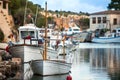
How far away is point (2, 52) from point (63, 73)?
7.53 metres

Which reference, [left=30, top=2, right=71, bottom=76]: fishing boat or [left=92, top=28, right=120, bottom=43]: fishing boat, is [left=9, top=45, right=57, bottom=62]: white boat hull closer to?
[left=30, top=2, right=71, bottom=76]: fishing boat

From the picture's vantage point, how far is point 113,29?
140 metres

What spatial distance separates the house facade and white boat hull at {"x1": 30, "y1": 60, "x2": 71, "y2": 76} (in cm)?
10353

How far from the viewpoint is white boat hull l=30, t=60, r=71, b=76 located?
37.6 meters

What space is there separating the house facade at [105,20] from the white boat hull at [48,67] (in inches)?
4076

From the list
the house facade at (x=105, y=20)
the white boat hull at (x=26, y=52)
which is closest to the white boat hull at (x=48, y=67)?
the white boat hull at (x=26, y=52)

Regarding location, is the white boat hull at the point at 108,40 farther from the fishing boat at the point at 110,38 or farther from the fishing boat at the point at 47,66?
the fishing boat at the point at 47,66

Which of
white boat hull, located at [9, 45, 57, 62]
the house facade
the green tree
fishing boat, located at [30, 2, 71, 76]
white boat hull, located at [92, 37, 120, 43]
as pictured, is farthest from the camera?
the green tree

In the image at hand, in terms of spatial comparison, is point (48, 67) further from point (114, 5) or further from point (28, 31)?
point (114, 5)

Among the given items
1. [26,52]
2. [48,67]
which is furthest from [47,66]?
[26,52]

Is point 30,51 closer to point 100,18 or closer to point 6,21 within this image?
point 6,21

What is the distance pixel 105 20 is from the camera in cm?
14388

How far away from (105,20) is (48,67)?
107390 millimetres

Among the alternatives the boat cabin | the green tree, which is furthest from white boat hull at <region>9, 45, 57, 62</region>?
the green tree
